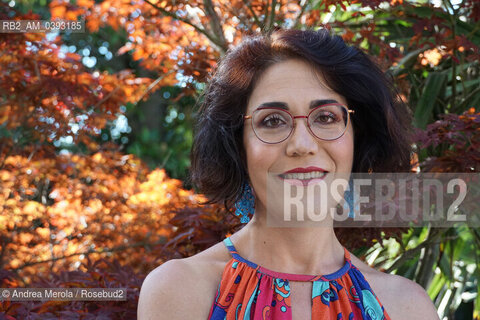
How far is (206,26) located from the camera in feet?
9.89

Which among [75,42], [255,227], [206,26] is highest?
[75,42]

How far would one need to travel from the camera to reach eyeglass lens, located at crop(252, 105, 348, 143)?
1.68 metres

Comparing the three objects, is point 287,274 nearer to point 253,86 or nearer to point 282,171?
point 282,171

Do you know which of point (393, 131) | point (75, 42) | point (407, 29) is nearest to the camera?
point (393, 131)

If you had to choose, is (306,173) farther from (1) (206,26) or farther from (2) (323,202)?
(1) (206,26)

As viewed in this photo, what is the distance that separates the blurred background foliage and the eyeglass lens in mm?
638

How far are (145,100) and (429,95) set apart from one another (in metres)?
1.40

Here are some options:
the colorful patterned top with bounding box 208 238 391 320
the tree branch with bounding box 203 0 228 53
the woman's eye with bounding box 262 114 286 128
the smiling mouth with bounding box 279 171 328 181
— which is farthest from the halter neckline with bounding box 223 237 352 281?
the tree branch with bounding box 203 0 228 53

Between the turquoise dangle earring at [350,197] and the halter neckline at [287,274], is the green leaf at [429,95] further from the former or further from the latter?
the halter neckline at [287,274]

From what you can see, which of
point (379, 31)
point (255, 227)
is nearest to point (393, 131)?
point (255, 227)

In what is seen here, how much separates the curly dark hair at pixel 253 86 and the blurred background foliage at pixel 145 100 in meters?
0.35

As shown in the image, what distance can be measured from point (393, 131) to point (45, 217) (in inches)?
86.3

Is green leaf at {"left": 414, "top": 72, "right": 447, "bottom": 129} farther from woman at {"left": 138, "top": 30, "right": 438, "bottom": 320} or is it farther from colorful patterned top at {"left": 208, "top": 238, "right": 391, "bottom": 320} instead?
colorful patterned top at {"left": 208, "top": 238, "right": 391, "bottom": 320}

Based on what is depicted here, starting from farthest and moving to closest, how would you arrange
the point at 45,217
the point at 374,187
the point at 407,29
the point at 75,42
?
the point at 75,42 → the point at 45,217 → the point at 407,29 → the point at 374,187
